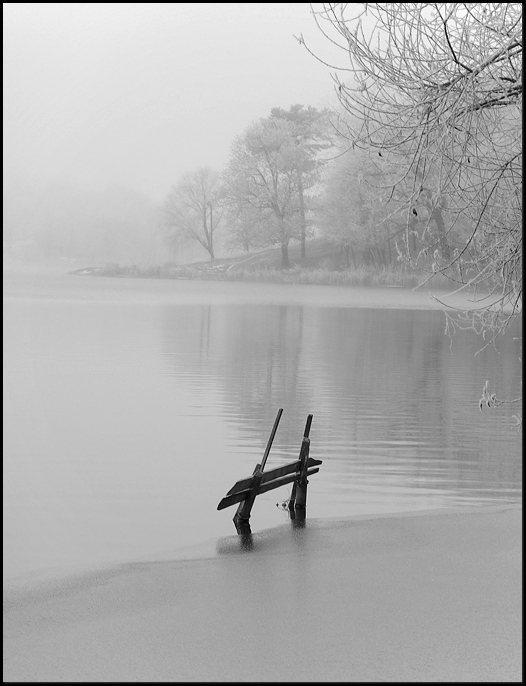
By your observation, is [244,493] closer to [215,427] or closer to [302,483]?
[302,483]

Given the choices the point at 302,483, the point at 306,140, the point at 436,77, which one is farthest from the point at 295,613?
the point at 306,140

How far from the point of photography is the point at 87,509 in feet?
34.4

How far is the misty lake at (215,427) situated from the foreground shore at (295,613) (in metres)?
1.14

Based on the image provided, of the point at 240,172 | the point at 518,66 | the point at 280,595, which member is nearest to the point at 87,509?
the point at 280,595

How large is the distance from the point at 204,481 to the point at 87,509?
2017 millimetres

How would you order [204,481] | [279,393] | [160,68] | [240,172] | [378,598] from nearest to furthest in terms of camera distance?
[378,598]
[204,481]
[279,393]
[240,172]
[160,68]

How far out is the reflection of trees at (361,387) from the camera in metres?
13.2

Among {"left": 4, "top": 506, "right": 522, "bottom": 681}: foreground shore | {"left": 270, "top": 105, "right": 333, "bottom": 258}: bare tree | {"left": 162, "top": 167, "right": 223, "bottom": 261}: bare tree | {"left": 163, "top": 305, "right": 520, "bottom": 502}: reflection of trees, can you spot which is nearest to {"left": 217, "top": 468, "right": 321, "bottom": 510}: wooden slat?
{"left": 4, "top": 506, "right": 522, "bottom": 681}: foreground shore

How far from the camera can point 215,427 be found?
51.4 ft

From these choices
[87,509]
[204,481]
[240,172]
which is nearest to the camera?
[87,509]

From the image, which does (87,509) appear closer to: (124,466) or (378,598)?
(124,466)

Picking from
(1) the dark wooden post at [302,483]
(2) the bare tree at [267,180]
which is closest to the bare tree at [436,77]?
(1) the dark wooden post at [302,483]

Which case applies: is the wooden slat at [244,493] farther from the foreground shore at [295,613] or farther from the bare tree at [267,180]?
the bare tree at [267,180]

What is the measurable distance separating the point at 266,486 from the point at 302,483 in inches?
31.3
